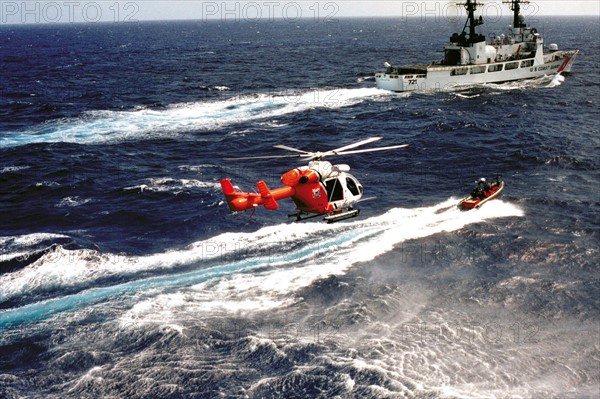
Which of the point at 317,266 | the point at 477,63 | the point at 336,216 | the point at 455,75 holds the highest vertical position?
the point at 477,63

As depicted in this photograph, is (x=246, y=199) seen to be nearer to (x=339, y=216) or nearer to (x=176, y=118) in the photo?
(x=339, y=216)

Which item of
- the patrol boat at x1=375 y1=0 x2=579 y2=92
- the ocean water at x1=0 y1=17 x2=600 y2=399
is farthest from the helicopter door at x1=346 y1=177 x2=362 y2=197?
the patrol boat at x1=375 y1=0 x2=579 y2=92

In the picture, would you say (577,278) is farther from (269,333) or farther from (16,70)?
(16,70)

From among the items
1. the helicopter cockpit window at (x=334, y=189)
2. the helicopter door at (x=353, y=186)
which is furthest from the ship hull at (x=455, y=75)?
the helicopter cockpit window at (x=334, y=189)

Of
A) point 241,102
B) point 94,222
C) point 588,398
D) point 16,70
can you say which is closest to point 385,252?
point 588,398

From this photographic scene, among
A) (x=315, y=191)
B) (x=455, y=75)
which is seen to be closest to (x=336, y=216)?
(x=315, y=191)

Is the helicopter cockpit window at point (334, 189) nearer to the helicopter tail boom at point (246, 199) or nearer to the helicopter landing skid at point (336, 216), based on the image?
the helicopter landing skid at point (336, 216)
